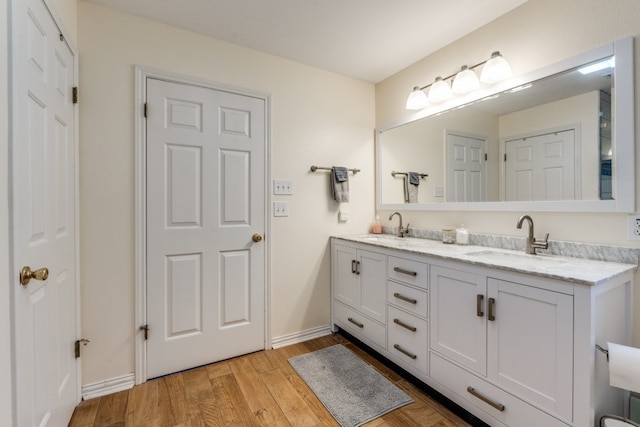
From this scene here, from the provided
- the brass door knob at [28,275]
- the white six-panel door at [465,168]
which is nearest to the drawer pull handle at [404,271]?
the white six-panel door at [465,168]

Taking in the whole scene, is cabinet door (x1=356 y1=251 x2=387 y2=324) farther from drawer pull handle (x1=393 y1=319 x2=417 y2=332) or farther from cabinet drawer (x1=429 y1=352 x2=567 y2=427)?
cabinet drawer (x1=429 y1=352 x2=567 y2=427)

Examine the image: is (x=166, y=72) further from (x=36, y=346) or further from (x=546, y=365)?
(x=546, y=365)

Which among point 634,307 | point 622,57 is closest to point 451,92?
point 622,57

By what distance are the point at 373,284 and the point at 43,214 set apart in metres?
1.85

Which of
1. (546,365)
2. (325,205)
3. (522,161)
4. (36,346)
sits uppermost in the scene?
(522,161)

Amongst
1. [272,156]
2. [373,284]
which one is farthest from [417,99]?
[373,284]

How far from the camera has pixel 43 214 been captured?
120 centimetres

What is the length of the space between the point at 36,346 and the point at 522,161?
2.57 m

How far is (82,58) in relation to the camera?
168cm

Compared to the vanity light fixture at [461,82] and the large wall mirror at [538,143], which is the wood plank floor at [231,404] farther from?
the vanity light fixture at [461,82]

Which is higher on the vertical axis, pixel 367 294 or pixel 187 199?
pixel 187 199

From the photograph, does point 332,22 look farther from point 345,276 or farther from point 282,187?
point 345,276

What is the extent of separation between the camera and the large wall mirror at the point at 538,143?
4.53 feet

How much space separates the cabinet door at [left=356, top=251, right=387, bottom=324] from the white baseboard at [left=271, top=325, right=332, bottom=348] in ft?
1.65
